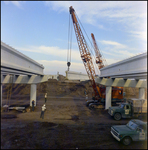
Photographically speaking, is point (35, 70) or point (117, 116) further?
point (35, 70)

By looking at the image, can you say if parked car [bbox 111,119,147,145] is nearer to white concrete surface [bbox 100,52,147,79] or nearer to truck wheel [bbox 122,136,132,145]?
truck wheel [bbox 122,136,132,145]

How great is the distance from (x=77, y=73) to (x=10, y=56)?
45.8 m

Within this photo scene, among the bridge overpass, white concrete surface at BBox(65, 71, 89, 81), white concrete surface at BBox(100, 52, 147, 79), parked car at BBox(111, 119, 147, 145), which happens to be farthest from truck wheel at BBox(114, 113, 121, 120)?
white concrete surface at BBox(65, 71, 89, 81)

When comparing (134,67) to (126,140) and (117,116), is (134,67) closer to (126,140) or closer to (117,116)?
(126,140)

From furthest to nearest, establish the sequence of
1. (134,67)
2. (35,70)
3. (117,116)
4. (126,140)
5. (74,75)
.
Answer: (74,75)
(35,70)
(117,116)
(134,67)
(126,140)

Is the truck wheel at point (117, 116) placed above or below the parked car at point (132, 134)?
below

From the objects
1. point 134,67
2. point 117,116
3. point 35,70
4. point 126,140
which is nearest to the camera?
point 126,140

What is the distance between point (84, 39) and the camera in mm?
32156

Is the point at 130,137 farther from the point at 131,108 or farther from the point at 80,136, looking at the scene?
the point at 131,108

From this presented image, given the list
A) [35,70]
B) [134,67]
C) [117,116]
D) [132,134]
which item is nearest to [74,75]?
[35,70]

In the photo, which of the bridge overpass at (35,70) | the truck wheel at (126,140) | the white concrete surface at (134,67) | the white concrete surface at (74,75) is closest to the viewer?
the bridge overpass at (35,70)

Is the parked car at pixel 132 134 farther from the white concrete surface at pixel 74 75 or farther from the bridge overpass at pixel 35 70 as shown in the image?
the white concrete surface at pixel 74 75

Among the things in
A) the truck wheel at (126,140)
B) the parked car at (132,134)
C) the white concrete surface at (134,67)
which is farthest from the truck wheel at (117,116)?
the truck wheel at (126,140)

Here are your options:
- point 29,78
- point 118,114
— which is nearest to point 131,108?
point 118,114
